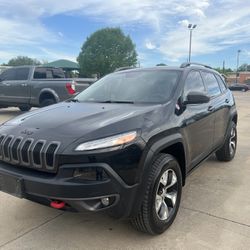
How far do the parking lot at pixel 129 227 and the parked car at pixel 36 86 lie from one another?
7.17 m

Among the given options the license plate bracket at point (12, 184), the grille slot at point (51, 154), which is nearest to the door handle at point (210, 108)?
the grille slot at point (51, 154)

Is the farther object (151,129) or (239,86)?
(239,86)

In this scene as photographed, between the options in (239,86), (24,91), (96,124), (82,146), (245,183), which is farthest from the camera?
(239,86)

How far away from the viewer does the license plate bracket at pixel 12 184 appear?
2.80 m

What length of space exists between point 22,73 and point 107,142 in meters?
10.4

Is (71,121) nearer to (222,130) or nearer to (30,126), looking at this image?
(30,126)

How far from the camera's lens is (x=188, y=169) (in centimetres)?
378

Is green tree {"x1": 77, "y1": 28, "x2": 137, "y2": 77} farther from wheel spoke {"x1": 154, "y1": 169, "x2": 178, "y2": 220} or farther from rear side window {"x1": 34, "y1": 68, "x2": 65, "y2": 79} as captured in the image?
wheel spoke {"x1": 154, "y1": 169, "x2": 178, "y2": 220}

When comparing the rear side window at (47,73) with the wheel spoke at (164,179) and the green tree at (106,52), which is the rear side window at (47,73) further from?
the green tree at (106,52)

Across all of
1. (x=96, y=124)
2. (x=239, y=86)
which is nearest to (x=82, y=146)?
(x=96, y=124)

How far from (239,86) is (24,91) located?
50.6m

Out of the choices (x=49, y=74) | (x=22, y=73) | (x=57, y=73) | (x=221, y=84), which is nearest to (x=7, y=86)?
(x=22, y=73)

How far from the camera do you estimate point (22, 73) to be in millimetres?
12094

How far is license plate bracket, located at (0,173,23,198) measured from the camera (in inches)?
110
